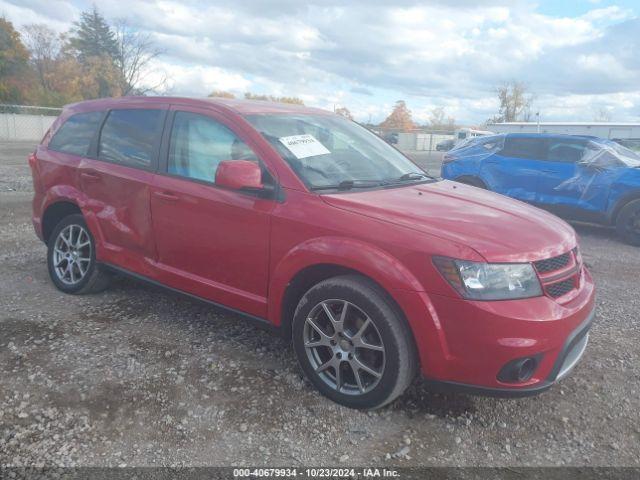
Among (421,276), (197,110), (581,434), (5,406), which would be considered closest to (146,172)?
(197,110)

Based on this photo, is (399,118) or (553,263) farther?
(399,118)

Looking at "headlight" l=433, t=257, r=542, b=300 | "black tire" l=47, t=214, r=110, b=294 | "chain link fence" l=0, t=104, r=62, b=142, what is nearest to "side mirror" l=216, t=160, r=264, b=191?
"headlight" l=433, t=257, r=542, b=300

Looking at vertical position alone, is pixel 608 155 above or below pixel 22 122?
below

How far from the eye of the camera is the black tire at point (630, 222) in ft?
25.7

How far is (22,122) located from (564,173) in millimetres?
30065

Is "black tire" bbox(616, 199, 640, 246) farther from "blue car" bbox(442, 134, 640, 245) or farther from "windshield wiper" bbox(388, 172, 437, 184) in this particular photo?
"windshield wiper" bbox(388, 172, 437, 184)

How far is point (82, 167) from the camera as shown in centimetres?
434

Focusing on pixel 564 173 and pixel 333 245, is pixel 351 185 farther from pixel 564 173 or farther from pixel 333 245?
pixel 564 173

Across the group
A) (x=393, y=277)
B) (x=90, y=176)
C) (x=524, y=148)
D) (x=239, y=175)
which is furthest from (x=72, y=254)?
(x=524, y=148)

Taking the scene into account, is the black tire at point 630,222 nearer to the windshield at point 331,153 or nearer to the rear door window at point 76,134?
the windshield at point 331,153

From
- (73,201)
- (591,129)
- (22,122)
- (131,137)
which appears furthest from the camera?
(22,122)

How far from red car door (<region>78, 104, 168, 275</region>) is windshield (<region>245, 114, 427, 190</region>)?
0.94 metres

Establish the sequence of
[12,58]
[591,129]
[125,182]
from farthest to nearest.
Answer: [12,58]
[591,129]
[125,182]

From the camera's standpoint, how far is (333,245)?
2.90 meters
